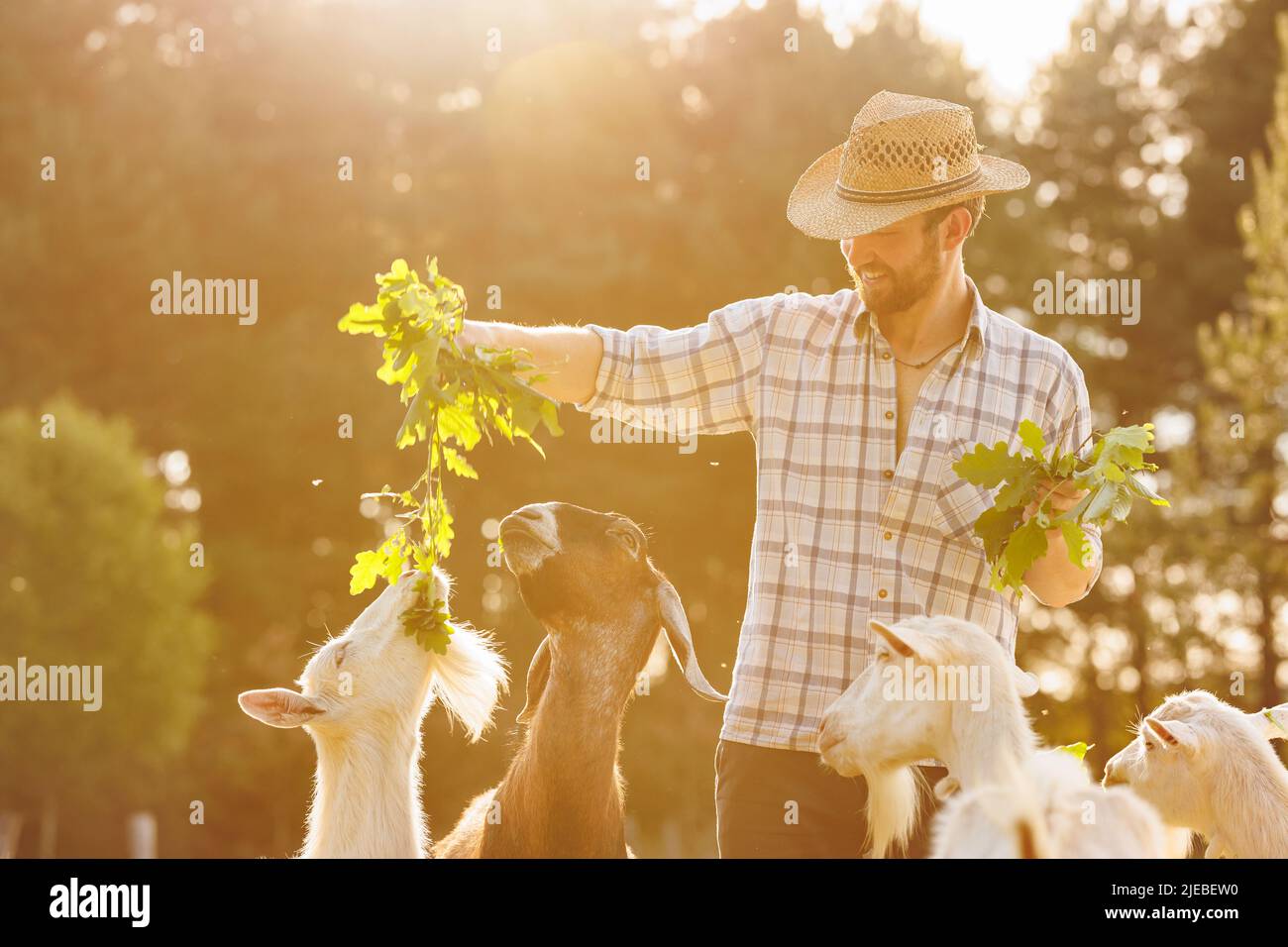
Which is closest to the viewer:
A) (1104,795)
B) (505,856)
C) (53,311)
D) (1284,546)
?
(1104,795)

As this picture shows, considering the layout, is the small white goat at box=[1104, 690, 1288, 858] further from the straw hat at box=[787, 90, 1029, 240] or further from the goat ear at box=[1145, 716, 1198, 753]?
the straw hat at box=[787, 90, 1029, 240]

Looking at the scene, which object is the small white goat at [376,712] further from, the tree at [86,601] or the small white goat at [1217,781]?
the tree at [86,601]

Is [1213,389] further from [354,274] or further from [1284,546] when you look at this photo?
[354,274]

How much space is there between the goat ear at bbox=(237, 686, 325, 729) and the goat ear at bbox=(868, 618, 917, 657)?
65.9 inches

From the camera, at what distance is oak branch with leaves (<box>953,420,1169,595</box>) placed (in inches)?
161

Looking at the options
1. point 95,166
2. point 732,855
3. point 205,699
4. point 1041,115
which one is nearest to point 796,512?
point 732,855

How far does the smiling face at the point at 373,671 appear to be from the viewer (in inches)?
181

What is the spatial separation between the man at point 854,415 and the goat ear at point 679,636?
0.31m

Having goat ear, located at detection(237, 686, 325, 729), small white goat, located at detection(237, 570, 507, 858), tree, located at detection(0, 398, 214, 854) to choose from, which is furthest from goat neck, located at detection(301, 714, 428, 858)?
tree, located at detection(0, 398, 214, 854)

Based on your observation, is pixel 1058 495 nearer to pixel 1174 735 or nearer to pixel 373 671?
pixel 1174 735

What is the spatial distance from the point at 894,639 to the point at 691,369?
60.6 inches

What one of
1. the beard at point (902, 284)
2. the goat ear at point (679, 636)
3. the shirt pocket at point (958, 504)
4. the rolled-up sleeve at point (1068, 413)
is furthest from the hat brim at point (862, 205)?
the goat ear at point (679, 636)

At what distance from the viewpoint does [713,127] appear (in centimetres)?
2275

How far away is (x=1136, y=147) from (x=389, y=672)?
2232 cm
